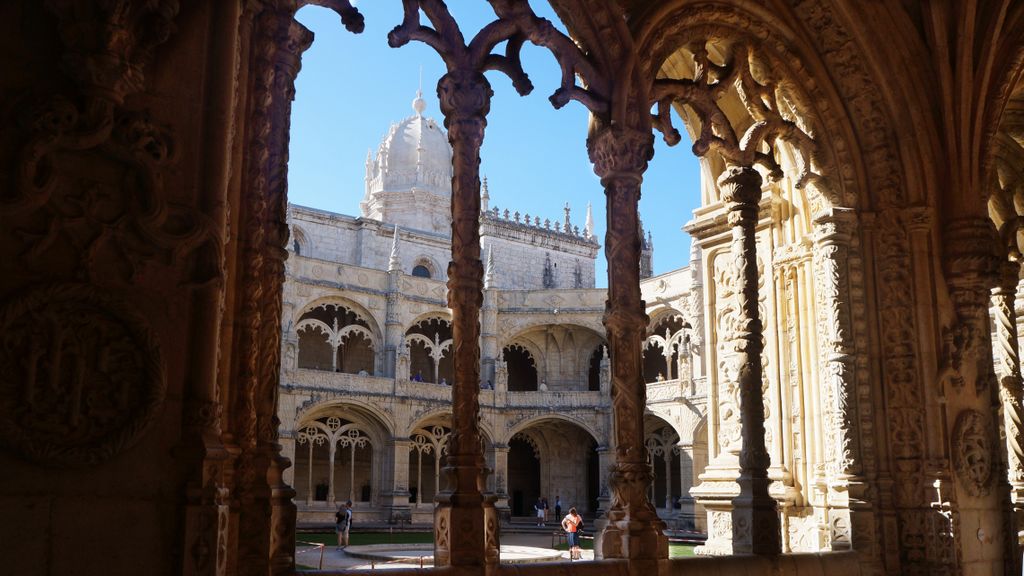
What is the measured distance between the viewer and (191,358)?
3.21 metres

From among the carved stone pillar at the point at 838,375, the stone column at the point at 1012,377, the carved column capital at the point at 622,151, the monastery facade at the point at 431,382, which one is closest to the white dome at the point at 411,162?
the monastery facade at the point at 431,382

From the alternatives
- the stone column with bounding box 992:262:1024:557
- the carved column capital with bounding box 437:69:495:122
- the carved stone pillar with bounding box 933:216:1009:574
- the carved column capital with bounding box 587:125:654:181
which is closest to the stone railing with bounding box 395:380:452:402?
the stone column with bounding box 992:262:1024:557

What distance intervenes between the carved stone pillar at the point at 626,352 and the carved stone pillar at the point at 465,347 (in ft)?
2.57

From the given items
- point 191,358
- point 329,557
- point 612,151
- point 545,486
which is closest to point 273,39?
point 191,358

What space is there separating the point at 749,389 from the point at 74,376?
4136 mm

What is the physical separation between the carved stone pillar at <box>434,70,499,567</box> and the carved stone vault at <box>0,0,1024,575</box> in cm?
1

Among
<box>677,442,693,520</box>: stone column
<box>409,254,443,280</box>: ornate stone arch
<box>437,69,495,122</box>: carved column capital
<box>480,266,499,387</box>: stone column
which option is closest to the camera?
<box>437,69,495,122</box>: carved column capital

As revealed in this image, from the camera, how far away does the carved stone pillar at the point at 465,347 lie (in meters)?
4.43

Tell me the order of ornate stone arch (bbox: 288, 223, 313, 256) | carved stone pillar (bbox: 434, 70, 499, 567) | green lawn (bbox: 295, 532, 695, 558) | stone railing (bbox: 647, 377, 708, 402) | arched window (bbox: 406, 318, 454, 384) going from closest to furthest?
carved stone pillar (bbox: 434, 70, 499, 567)
green lawn (bbox: 295, 532, 695, 558)
stone railing (bbox: 647, 377, 708, 402)
arched window (bbox: 406, 318, 454, 384)
ornate stone arch (bbox: 288, 223, 313, 256)

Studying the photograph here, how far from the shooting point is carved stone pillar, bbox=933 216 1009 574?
20.7ft

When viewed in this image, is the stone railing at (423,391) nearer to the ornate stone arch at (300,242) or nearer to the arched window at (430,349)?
the arched window at (430,349)

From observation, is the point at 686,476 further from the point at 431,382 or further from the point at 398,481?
the point at 431,382

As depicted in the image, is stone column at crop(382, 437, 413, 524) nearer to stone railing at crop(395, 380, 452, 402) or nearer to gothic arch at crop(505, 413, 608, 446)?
stone railing at crop(395, 380, 452, 402)

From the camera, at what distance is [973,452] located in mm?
6379
